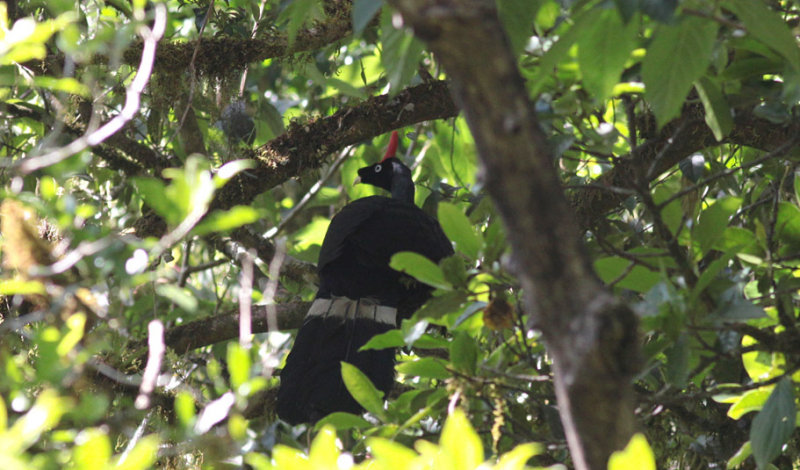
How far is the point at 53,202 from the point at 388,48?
66 cm

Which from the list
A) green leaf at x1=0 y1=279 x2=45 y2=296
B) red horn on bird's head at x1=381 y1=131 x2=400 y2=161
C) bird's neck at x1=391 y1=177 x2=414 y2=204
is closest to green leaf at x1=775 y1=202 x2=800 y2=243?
green leaf at x1=0 y1=279 x2=45 y2=296

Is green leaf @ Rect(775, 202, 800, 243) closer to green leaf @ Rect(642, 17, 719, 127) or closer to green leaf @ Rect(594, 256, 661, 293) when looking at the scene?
green leaf @ Rect(594, 256, 661, 293)

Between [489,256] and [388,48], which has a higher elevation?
[388,48]

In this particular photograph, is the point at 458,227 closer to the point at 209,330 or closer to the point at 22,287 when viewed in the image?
the point at 22,287

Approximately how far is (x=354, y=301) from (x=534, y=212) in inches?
113

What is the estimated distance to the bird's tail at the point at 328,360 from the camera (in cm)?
315

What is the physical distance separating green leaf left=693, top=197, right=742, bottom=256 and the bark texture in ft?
3.01

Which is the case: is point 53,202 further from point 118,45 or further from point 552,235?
point 552,235

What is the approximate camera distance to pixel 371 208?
4.12 metres

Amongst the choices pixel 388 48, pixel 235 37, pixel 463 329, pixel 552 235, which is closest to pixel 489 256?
pixel 463 329

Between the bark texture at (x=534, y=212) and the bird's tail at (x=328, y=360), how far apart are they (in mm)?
2110

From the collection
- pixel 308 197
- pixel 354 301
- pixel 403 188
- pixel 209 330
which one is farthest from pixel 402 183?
pixel 209 330

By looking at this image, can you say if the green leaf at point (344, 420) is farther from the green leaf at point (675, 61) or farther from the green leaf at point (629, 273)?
the green leaf at point (675, 61)

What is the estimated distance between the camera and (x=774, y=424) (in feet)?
5.62
